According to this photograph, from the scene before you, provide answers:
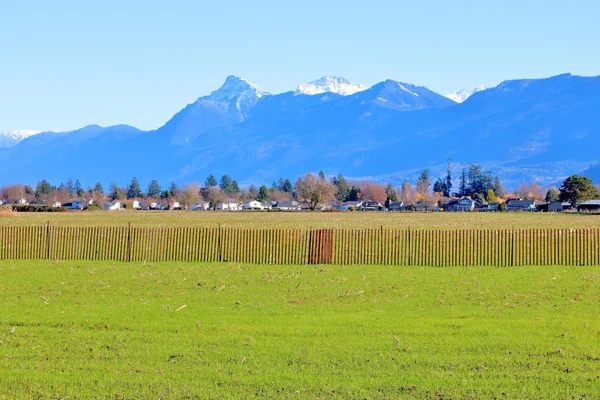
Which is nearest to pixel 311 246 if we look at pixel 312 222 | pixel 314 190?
pixel 312 222

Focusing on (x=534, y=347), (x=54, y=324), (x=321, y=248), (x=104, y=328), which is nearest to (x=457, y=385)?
(x=534, y=347)

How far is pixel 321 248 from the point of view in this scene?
2816 cm

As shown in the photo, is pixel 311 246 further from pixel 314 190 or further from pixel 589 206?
pixel 314 190

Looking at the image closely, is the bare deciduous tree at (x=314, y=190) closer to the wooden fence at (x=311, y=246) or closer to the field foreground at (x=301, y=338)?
the wooden fence at (x=311, y=246)

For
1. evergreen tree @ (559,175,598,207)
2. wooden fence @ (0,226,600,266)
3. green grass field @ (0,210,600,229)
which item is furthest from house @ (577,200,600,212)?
wooden fence @ (0,226,600,266)

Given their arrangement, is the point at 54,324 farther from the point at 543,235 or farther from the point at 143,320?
the point at 543,235

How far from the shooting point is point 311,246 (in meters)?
28.3

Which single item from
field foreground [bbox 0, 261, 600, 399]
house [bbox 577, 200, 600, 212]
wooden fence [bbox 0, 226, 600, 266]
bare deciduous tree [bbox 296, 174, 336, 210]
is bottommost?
field foreground [bbox 0, 261, 600, 399]

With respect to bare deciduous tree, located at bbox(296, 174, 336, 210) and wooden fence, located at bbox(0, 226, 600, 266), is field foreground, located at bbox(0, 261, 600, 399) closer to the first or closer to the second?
wooden fence, located at bbox(0, 226, 600, 266)

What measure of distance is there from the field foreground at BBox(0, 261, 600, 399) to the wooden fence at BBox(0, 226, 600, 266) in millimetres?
5377

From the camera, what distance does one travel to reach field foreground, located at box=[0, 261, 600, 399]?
10.4 m

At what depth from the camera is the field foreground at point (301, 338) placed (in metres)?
10.4

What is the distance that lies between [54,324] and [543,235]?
62.3 feet

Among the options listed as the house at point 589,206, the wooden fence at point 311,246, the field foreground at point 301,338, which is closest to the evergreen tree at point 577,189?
the house at point 589,206
